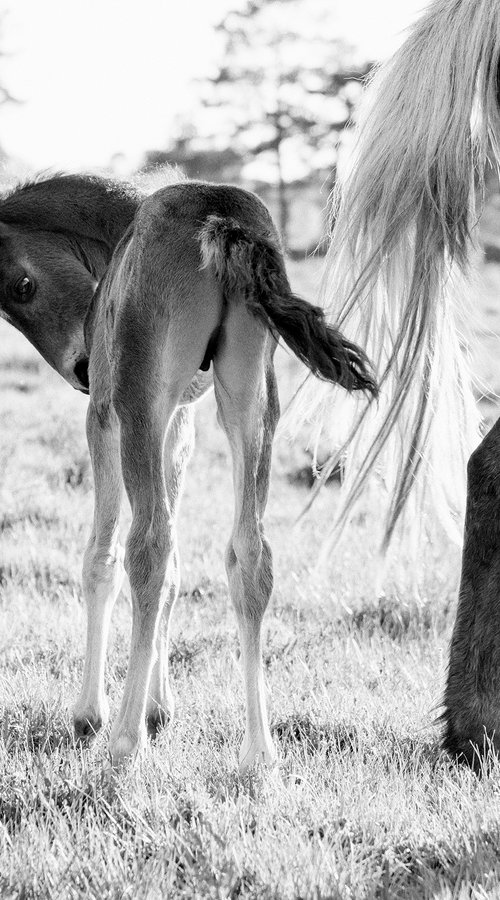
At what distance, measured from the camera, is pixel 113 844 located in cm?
259

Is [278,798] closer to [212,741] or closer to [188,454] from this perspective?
[212,741]

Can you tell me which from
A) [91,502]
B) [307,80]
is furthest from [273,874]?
[307,80]

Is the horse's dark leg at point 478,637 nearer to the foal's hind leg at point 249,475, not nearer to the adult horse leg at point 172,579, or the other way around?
the foal's hind leg at point 249,475

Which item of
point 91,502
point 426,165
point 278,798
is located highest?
point 426,165

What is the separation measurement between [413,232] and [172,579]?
1.58 m

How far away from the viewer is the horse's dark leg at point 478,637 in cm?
298

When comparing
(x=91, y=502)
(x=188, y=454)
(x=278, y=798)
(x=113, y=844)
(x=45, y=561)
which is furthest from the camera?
(x=91, y=502)

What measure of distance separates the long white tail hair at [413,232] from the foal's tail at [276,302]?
260 mm

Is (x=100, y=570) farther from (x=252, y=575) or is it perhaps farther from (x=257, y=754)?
(x=257, y=754)

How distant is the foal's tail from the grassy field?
63 cm

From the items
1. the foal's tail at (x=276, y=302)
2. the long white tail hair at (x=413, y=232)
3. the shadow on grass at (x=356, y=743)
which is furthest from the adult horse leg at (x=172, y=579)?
the foal's tail at (x=276, y=302)

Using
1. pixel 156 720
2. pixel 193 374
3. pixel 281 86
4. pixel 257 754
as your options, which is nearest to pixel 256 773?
pixel 257 754

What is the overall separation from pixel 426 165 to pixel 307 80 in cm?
3085

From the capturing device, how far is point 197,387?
12.4ft
